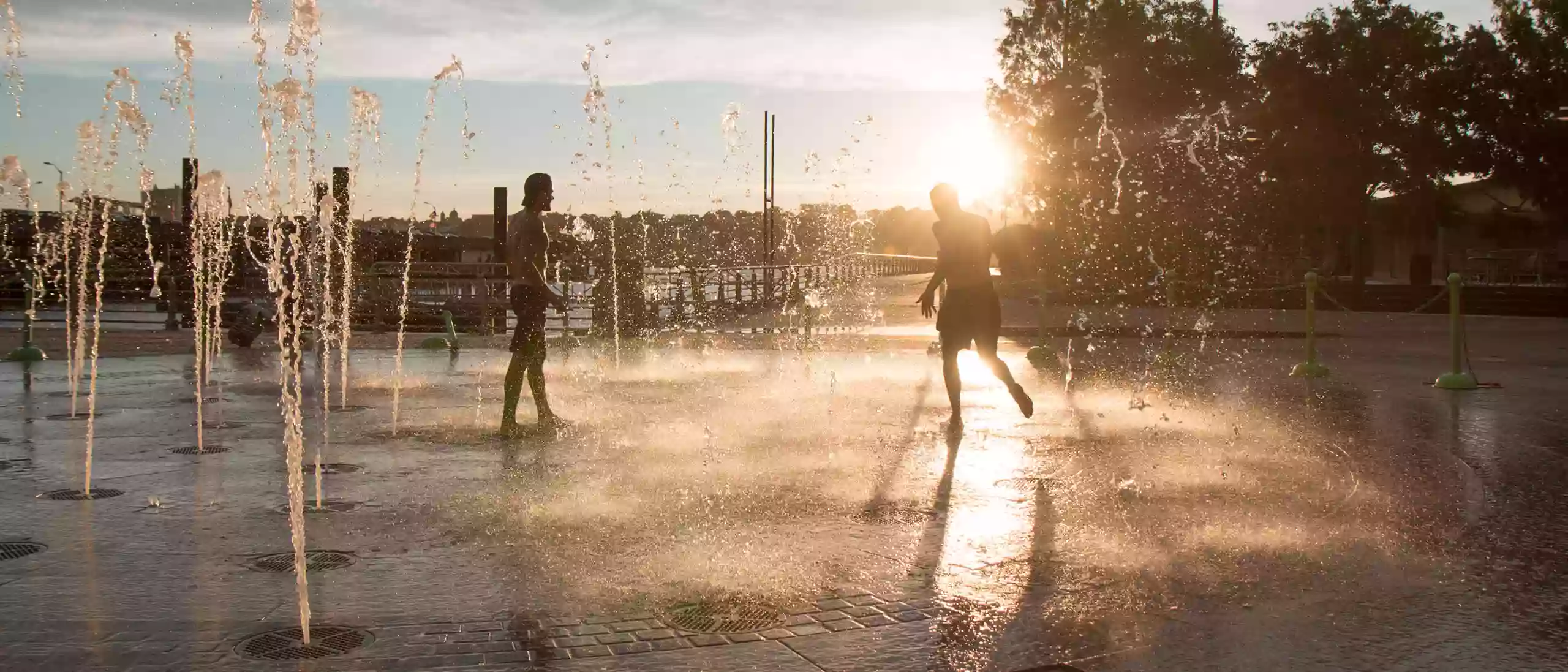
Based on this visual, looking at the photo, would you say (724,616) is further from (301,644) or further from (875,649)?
(301,644)

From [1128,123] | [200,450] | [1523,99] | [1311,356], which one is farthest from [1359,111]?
[200,450]

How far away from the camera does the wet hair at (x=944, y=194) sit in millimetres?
10164

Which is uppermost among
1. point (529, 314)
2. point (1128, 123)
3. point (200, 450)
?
point (1128, 123)

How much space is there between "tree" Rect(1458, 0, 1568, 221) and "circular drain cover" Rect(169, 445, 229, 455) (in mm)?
50700

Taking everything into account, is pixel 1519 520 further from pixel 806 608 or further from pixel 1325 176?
pixel 1325 176

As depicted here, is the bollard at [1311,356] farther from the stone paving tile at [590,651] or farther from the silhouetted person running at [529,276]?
the stone paving tile at [590,651]

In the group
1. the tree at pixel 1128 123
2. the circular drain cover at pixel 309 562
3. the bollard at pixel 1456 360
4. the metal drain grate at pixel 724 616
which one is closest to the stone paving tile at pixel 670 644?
the metal drain grate at pixel 724 616

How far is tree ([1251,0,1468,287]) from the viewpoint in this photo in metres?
51.0

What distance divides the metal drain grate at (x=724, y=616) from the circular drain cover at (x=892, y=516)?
1720 millimetres

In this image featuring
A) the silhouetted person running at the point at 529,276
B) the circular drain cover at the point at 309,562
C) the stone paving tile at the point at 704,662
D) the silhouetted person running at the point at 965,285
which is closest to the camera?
the stone paving tile at the point at 704,662

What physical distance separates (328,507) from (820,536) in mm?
2636

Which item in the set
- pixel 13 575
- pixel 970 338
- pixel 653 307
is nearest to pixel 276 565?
pixel 13 575

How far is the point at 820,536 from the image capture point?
20.8ft

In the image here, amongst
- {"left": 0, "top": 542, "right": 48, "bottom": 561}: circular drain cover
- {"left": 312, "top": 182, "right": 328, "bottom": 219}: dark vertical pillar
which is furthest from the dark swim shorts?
{"left": 312, "top": 182, "right": 328, "bottom": 219}: dark vertical pillar
